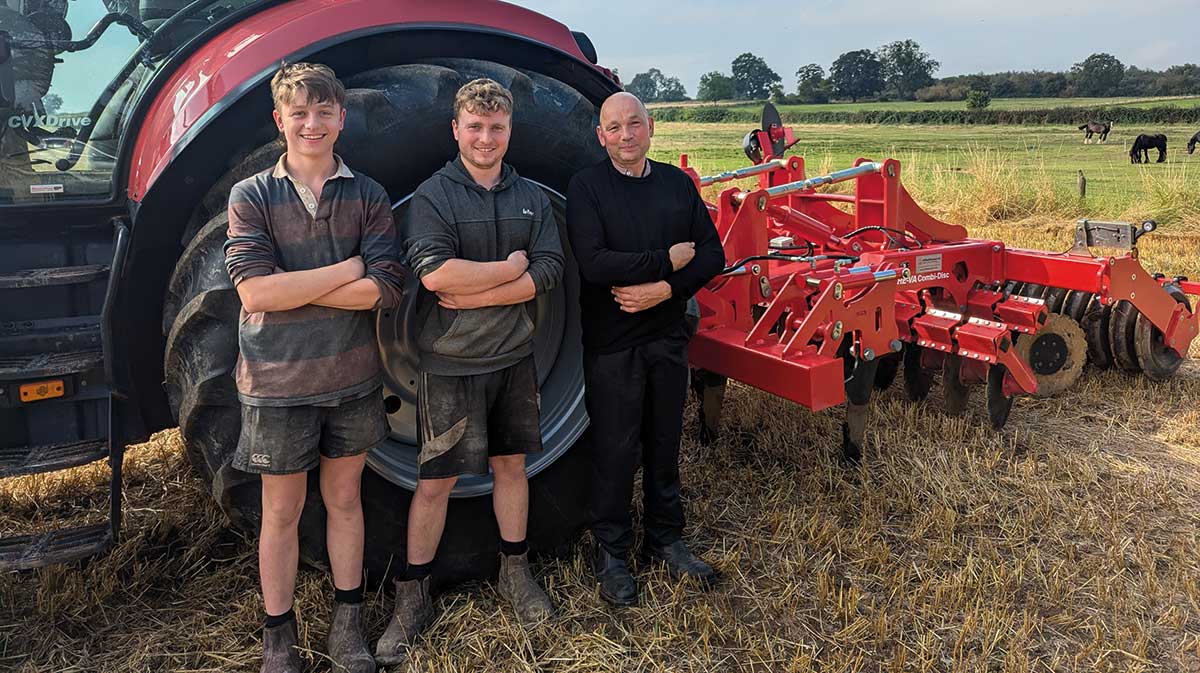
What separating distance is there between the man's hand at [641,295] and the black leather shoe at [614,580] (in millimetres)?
804

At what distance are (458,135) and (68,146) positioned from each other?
55.3 inches

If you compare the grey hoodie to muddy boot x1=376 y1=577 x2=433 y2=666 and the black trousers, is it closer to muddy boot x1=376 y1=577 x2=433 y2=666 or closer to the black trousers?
the black trousers

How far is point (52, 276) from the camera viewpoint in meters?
2.49

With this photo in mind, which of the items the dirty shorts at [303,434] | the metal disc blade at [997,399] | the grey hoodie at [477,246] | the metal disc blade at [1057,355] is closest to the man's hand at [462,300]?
the grey hoodie at [477,246]

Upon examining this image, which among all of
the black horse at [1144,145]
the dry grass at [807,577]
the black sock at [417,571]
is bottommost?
the dry grass at [807,577]

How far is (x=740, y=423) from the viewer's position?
13.1ft

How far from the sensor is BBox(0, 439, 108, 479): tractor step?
91.2 inches

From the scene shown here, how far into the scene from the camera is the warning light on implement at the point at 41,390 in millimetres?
2377

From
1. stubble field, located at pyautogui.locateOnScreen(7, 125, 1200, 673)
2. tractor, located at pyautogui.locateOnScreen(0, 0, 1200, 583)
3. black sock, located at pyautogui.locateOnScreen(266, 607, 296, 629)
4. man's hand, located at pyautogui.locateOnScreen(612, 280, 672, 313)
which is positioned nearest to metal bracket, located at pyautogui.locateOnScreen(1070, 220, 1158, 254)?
stubble field, located at pyautogui.locateOnScreen(7, 125, 1200, 673)

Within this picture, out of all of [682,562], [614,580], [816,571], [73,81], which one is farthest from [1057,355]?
[73,81]

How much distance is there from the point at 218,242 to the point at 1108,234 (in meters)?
4.20

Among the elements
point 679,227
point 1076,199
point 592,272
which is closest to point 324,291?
point 592,272

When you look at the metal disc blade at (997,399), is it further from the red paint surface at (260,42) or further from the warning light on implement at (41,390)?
the warning light on implement at (41,390)

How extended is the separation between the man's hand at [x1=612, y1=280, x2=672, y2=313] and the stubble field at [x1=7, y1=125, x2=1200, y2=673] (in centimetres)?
89
